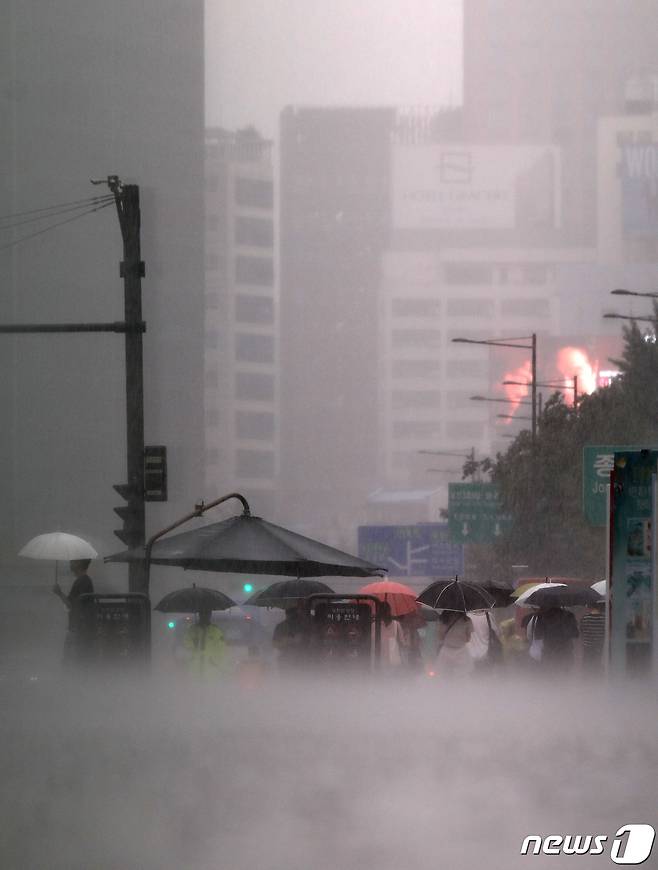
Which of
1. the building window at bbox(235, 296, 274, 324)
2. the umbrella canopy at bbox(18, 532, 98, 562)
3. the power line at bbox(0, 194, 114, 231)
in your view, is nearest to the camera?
the umbrella canopy at bbox(18, 532, 98, 562)

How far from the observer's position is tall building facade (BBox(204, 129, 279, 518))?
86750mm

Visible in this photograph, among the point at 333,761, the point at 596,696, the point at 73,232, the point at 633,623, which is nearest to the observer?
the point at 333,761

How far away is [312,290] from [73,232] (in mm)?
32280

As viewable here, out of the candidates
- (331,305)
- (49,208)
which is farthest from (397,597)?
(331,305)

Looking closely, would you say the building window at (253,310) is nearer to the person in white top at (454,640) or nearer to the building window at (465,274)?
the building window at (465,274)

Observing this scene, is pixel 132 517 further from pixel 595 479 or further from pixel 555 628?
pixel 555 628

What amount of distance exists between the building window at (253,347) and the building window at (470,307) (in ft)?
41.0

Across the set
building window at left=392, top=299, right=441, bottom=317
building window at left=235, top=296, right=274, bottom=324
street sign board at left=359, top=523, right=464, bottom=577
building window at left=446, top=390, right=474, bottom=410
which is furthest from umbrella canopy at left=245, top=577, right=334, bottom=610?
building window at left=392, top=299, right=441, bottom=317

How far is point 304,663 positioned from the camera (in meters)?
5.12

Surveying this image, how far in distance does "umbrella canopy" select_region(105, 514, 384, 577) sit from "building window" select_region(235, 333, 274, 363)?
266 ft

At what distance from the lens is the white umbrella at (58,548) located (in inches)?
424

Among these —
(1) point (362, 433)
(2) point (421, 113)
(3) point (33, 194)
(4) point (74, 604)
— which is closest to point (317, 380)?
(1) point (362, 433)

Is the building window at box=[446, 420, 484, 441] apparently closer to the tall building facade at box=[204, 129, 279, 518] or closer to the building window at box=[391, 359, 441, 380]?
the building window at box=[391, 359, 441, 380]

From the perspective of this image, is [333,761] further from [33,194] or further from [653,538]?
[33,194]
